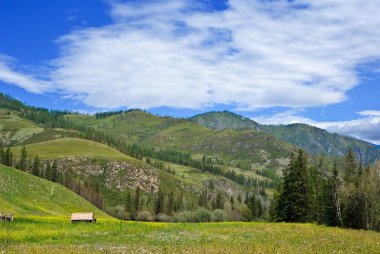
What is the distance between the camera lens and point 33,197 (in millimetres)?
96500

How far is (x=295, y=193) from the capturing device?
8581cm

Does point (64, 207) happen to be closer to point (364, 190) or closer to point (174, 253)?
point (364, 190)

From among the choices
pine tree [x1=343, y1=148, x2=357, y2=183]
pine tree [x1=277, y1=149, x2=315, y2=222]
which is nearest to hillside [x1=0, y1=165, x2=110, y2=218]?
pine tree [x1=277, y1=149, x2=315, y2=222]

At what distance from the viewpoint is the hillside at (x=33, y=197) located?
80.7 meters

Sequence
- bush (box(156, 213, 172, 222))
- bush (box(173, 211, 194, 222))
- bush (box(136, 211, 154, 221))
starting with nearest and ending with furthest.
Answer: bush (box(173, 211, 194, 222))
bush (box(156, 213, 172, 222))
bush (box(136, 211, 154, 221))

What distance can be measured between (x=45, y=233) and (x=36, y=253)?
15.4 meters

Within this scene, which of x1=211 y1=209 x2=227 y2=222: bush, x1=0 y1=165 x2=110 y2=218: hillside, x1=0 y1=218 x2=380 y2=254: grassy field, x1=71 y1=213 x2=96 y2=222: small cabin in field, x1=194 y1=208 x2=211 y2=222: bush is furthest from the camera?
x1=194 y1=208 x2=211 y2=222: bush

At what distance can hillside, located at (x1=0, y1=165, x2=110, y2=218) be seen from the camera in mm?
80688

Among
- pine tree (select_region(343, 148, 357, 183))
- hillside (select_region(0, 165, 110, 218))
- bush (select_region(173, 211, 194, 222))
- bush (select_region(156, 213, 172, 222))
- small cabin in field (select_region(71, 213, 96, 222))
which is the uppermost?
pine tree (select_region(343, 148, 357, 183))

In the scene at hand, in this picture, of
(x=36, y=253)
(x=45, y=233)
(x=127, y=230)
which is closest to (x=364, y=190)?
(x=127, y=230)

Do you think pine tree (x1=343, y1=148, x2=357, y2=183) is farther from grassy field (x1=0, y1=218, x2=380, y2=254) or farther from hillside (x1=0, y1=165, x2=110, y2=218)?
hillside (x1=0, y1=165, x2=110, y2=218)

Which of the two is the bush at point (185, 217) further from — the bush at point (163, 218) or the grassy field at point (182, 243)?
the grassy field at point (182, 243)

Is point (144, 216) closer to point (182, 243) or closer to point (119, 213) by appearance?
point (119, 213)

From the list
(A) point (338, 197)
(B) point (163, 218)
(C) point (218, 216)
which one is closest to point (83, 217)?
(A) point (338, 197)
